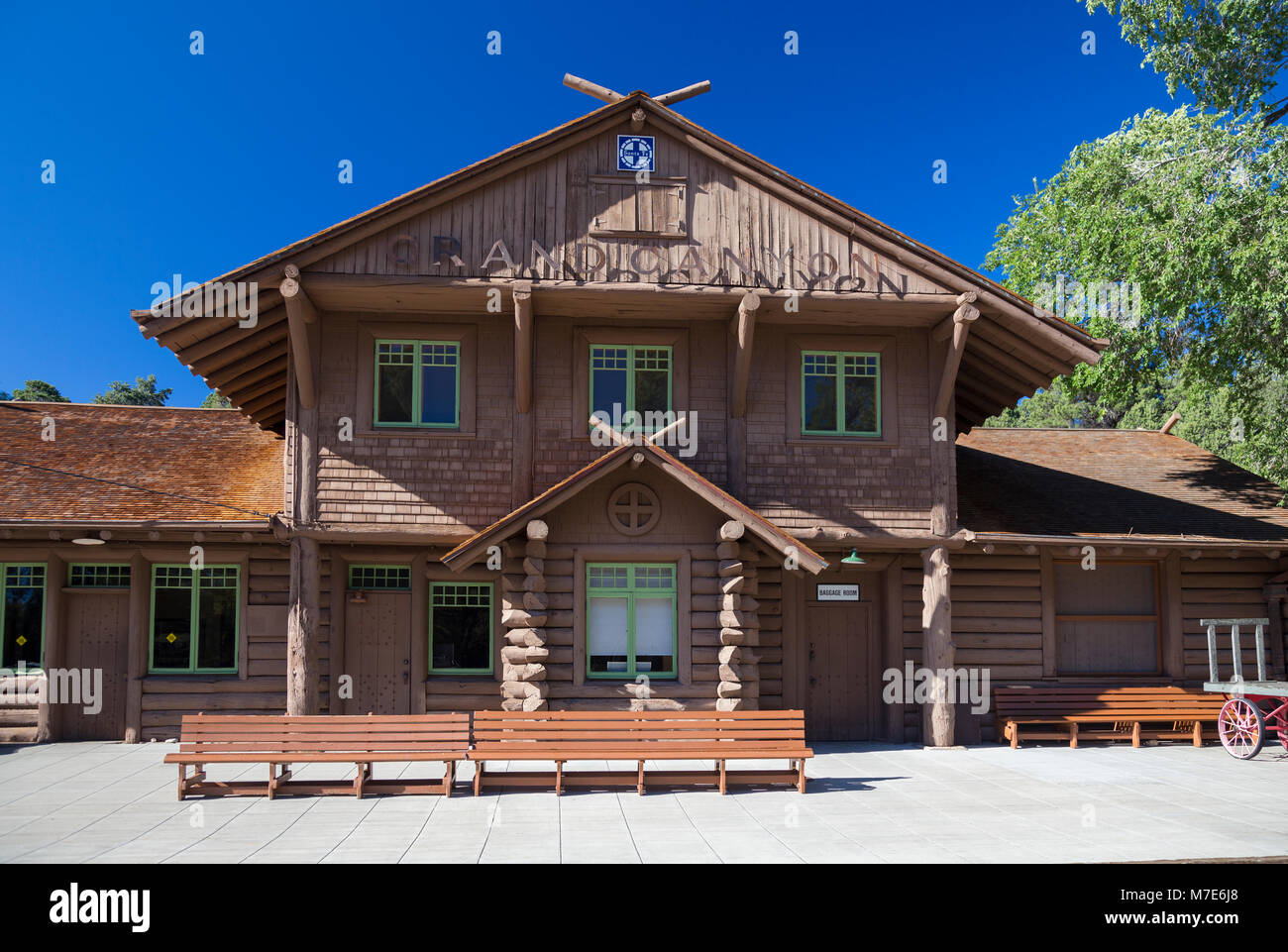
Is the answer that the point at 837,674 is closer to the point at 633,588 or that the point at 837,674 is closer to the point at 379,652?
the point at 633,588

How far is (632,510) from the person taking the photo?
13.2 m

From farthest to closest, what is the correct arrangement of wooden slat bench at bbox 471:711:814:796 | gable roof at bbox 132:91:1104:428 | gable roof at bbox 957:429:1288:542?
1. gable roof at bbox 957:429:1288:542
2. gable roof at bbox 132:91:1104:428
3. wooden slat bench at bbox 471:711:814:796

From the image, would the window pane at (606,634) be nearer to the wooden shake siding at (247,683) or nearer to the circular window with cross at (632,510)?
the circular window with cross at (632,510)

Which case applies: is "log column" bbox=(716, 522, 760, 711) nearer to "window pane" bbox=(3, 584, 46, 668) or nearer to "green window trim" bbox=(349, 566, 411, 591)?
"green window trim" bbox=(349, 566, 411, 591)

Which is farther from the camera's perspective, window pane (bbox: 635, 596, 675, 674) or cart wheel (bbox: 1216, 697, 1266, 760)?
window pane (bbox: 635, 596, 675, 674)

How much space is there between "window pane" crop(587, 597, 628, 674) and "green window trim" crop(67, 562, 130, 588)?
23.2 feet

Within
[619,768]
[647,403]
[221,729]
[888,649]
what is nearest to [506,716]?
[619,768]

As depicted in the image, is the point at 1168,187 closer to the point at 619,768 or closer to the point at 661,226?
the point at 661,226

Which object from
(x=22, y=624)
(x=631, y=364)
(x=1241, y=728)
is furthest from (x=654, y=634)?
(x=22, y=624)

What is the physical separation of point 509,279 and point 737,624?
218 inches

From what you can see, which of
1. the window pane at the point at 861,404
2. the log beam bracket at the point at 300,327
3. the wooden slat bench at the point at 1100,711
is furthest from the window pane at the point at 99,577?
the wooden slat bench at the point at 1100,711

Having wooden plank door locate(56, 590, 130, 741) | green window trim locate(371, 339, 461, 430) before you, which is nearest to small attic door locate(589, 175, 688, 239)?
green window trim locate(371, 339, 461, 430)

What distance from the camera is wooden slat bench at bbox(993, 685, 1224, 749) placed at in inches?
561

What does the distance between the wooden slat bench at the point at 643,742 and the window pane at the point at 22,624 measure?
7886mm
